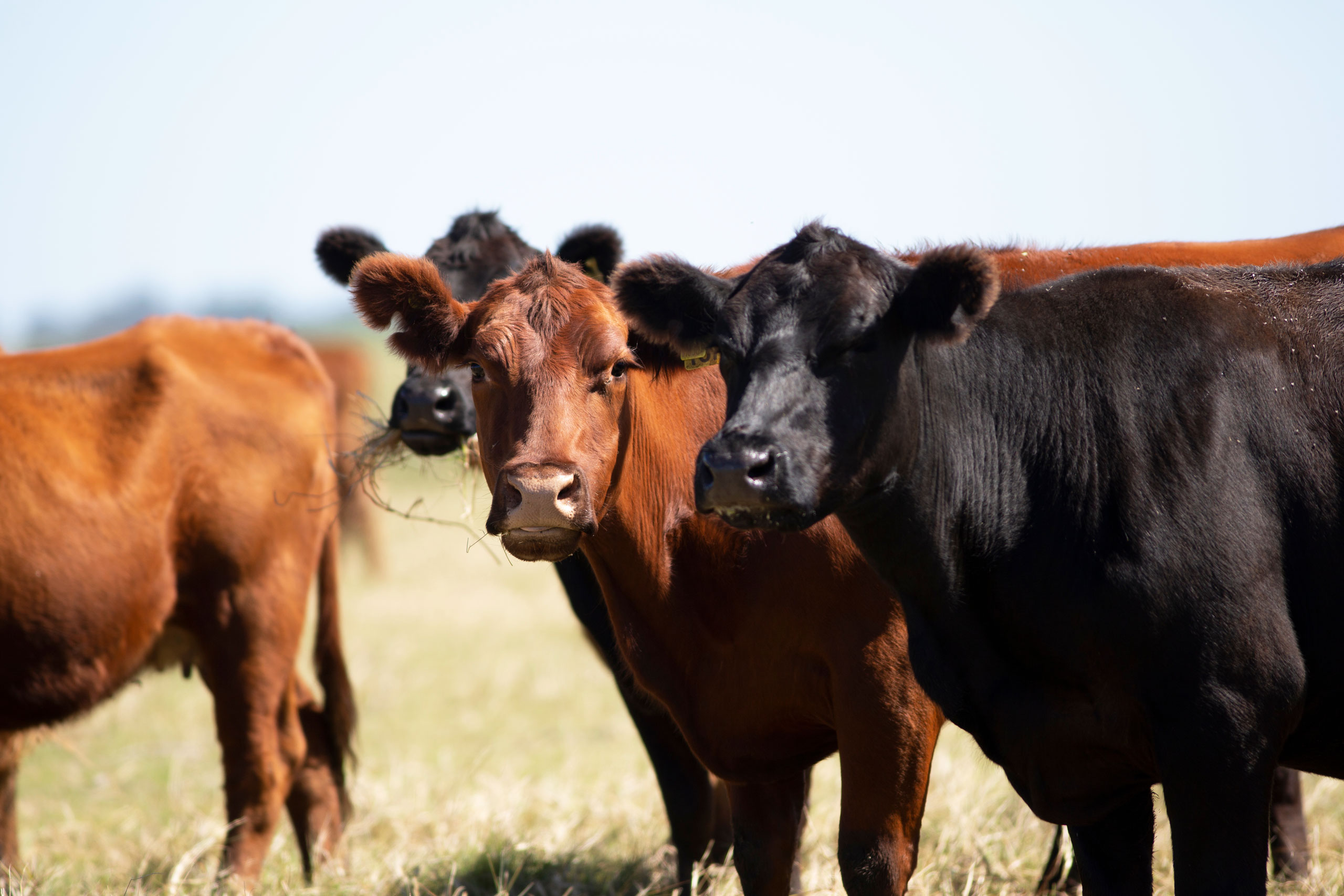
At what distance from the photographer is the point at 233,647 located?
539 cm

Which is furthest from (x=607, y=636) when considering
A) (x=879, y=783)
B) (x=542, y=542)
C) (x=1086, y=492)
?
(x=1086, y=492)

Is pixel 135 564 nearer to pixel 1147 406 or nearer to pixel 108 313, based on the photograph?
pixel 1147 406

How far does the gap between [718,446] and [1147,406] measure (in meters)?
1.22

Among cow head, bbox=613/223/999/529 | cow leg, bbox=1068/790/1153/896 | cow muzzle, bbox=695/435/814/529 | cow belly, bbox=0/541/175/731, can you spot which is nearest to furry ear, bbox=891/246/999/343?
cow head, bbox=613/223/999/529

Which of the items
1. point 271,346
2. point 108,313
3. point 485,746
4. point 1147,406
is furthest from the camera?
point 108,313

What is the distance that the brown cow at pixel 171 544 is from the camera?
507 cm

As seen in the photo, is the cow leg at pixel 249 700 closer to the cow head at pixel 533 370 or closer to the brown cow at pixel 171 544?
the brown cow at pixel 171 544

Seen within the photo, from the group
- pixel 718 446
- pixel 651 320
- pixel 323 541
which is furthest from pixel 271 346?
pixel 718 446

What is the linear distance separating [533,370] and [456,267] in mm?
2121

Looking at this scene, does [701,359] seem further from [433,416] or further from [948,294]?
[433,416]

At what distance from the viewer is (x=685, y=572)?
4004 millimetres

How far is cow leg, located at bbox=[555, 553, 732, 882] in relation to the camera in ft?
15.7

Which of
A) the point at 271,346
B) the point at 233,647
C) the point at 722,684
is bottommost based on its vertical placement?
the point at 233,647

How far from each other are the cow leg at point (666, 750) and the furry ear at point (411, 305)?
1.10 m
